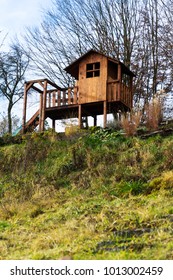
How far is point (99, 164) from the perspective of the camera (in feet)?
48.1

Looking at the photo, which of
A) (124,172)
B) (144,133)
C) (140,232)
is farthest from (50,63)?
(140,232)

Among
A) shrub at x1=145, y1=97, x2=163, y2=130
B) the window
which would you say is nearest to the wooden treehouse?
the window

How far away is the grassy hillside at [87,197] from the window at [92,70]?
12.8ft

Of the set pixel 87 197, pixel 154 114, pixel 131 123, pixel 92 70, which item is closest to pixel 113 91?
pixel 92 70

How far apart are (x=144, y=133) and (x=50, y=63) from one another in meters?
11.8

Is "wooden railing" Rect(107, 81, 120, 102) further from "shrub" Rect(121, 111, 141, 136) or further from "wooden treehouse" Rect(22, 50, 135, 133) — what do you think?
"shrub" Rect(121, 111, 141, 136)

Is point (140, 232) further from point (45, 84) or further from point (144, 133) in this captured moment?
point (45, 84)

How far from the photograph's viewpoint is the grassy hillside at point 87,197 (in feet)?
26.4

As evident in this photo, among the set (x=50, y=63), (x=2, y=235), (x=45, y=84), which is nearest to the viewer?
(x=2, y=235)

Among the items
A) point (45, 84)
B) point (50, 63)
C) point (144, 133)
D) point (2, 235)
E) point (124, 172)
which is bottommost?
point (2, 235)

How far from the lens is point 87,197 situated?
12477 millimetres

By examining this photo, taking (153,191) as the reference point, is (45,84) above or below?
above

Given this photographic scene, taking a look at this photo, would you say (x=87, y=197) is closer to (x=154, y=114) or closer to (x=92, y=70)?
(x=154, y=114)
